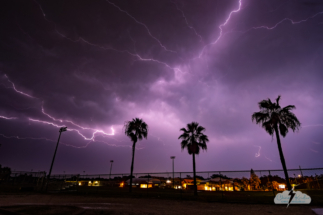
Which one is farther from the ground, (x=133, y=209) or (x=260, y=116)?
(x=260, y=116)

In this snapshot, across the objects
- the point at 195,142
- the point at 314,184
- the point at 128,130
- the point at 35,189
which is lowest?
the point at 35,189

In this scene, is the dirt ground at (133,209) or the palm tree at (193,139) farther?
the palm tree at (193,139)

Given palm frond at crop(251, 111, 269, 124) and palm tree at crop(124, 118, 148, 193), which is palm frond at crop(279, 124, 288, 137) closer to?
palm frond at crop(251, 111, 269, 124)

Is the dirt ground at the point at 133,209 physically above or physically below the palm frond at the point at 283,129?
below

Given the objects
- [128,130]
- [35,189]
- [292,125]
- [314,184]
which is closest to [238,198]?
[314,184]

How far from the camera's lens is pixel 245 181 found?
3170 centimetres

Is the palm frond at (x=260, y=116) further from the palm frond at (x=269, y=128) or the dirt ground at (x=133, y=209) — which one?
the dirt ground at (x=133, y=209)

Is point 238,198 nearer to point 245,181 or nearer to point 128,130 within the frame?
point 128,130

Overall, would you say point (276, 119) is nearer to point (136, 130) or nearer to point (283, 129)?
point (283, 129)

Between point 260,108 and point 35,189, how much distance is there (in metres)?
30.2

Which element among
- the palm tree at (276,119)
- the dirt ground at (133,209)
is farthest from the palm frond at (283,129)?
the dirt ground at (133,209)

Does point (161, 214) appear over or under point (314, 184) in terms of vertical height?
under

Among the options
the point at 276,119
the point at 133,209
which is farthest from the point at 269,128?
the point at 133,209

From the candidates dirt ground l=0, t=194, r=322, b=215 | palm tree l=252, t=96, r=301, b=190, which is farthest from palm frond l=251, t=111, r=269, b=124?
dirt ground l=0, t=194, r=322, b=215
